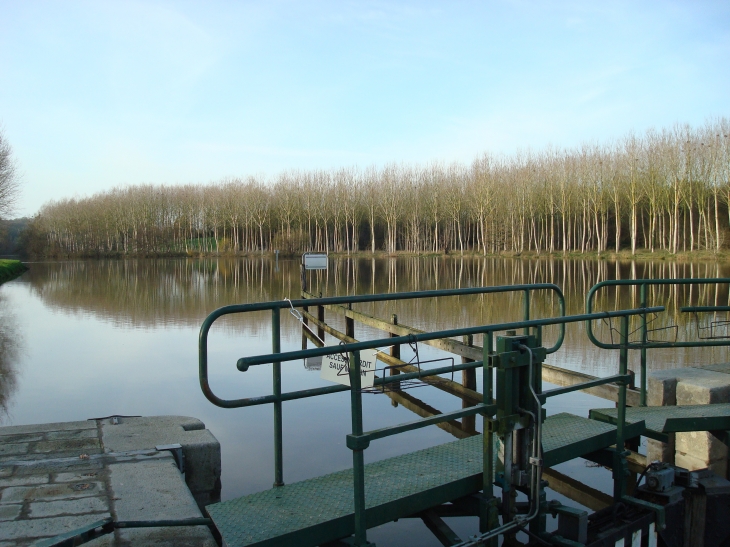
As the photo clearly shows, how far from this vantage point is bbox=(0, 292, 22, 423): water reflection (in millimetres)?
9031

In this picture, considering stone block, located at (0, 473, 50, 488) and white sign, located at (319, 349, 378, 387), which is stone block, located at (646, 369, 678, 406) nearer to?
white sign, located at (319, 349, 378, 387)

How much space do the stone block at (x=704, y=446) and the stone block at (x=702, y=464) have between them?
0.10 ft

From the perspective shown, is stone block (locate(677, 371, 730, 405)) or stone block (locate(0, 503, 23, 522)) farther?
stone block (locate(677, 371, 730, 405))

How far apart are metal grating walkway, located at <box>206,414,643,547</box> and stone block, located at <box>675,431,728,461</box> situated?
824 mm

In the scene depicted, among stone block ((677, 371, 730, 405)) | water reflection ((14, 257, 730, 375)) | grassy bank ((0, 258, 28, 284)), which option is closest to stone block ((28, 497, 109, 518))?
stone block ((677, 371, 730, 405))

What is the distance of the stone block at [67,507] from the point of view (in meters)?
3.65

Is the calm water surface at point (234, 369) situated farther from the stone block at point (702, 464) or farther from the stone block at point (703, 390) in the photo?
the stone block at point (703, 390)

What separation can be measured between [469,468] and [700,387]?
283 centimetres

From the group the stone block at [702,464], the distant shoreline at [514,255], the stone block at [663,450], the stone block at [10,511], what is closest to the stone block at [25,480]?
the stone block at [10,511]

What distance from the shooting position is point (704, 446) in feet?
17.1

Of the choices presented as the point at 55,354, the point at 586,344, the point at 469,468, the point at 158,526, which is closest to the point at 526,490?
the point at 469,468

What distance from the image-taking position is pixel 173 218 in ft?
256

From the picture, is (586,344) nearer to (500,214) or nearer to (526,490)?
(526,490)

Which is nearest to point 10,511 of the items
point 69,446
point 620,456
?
point 69,446
